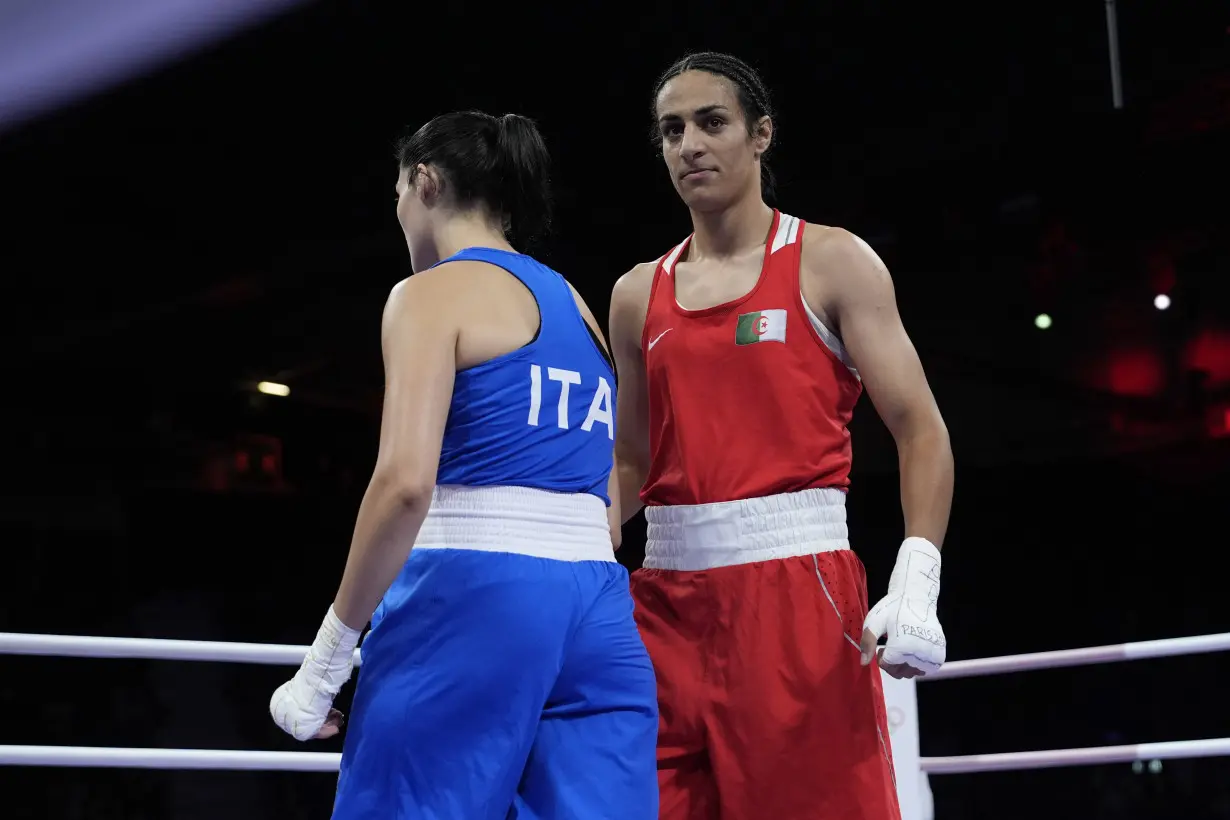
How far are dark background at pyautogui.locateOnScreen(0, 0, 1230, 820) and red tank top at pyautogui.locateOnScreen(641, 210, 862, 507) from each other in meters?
4.18

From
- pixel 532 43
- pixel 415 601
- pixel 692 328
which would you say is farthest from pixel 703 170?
pixel 532 43

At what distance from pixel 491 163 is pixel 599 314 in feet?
19.3

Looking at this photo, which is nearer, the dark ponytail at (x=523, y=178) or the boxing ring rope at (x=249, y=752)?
the dark ponytail at (x=523, y=178)

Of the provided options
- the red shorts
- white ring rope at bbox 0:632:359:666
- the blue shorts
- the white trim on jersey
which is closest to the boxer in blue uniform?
the blue shorts

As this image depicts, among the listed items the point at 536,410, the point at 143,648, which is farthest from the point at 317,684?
the point at 143,648

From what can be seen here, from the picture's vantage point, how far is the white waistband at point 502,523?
54.0 inches

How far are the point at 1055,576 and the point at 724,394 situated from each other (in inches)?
287

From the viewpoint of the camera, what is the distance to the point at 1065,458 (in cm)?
840

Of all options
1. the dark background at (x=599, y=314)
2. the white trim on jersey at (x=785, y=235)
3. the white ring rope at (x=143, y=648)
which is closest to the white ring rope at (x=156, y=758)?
the white ring rope at (x=143, y=648)

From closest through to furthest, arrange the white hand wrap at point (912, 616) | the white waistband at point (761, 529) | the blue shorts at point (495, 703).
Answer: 1. the blue shorts at point (495, 703)
2. the white hand wrap at point (912, 616)
3. the white waistband at point (761, 529)

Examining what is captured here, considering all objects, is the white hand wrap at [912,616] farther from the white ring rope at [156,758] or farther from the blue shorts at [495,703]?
the white ring rope at [156,758]

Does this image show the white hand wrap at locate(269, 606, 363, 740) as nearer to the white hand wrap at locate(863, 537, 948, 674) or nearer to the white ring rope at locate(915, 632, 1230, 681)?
the white hand wrap at locate(863, 537, 948, 674)

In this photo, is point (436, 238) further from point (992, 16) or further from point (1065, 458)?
point (1065, 458)

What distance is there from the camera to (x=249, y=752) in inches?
83.5
